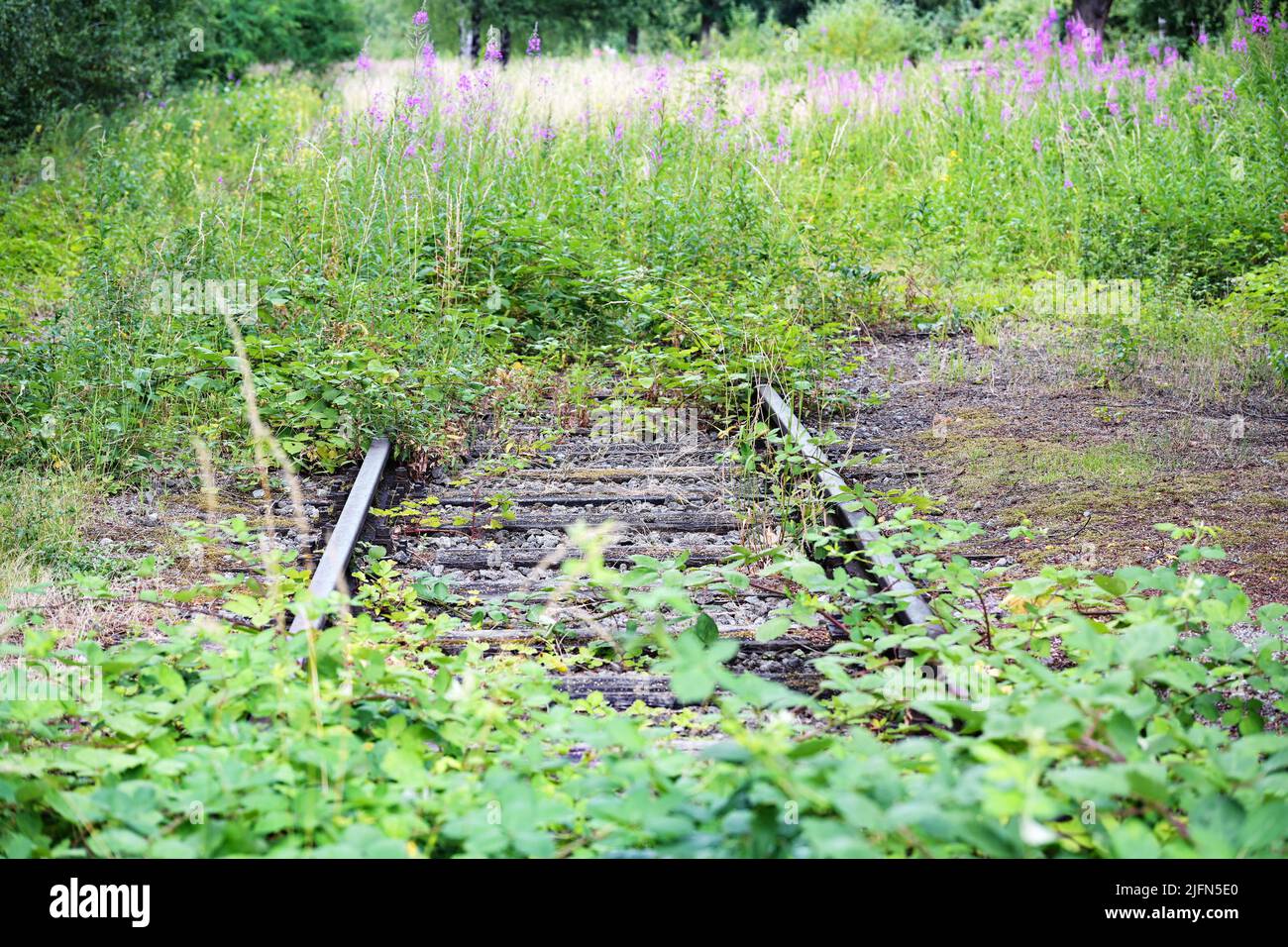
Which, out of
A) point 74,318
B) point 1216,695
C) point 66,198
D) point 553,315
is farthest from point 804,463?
point 66,198

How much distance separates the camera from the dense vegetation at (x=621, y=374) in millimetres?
2152

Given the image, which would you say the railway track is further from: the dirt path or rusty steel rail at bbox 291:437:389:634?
the dirt path

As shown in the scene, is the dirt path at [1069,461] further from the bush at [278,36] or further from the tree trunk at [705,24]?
the tree trunk at [705,24]

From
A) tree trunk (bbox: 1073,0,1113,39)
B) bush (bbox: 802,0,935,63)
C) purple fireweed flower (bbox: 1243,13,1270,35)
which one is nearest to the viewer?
purple fireweed flower (bbox: 1243,13,1270,35)

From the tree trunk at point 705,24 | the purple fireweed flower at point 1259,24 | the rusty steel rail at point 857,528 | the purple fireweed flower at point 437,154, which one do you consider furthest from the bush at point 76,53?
the tree trunk at point 705,24

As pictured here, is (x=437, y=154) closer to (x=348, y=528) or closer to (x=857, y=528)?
(x=348, y=528)

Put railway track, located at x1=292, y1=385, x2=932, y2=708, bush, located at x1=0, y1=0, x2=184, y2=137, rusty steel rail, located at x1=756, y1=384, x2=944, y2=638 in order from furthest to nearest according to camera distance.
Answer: bush, located at x1=0, y1=0, x2=184, y2=137 < railway track, located at x1=292, y1=385, x2=932, y2=708 < rusty steel rail, located at x1=756, y1=384, x2=944, y2=638

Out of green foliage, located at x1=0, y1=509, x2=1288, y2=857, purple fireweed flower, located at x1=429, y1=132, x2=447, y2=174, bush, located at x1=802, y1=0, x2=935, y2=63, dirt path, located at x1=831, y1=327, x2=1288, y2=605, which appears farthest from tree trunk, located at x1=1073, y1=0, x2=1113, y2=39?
green foliage, located at x1=0, y1=509, x2=1288, y2=857

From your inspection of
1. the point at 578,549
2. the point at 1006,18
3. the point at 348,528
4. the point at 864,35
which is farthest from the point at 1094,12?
the point at 348,528

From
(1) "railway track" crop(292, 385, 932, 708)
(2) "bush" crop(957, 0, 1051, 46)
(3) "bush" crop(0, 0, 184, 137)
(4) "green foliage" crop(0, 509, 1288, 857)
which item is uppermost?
(2) "bush" crop(957, 0, 1051, 46)

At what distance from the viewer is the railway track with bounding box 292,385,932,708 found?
3889mm

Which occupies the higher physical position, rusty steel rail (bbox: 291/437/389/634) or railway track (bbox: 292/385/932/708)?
rusty steel rail (bbox: 291/437/389/634)

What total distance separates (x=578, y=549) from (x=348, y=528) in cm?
101
